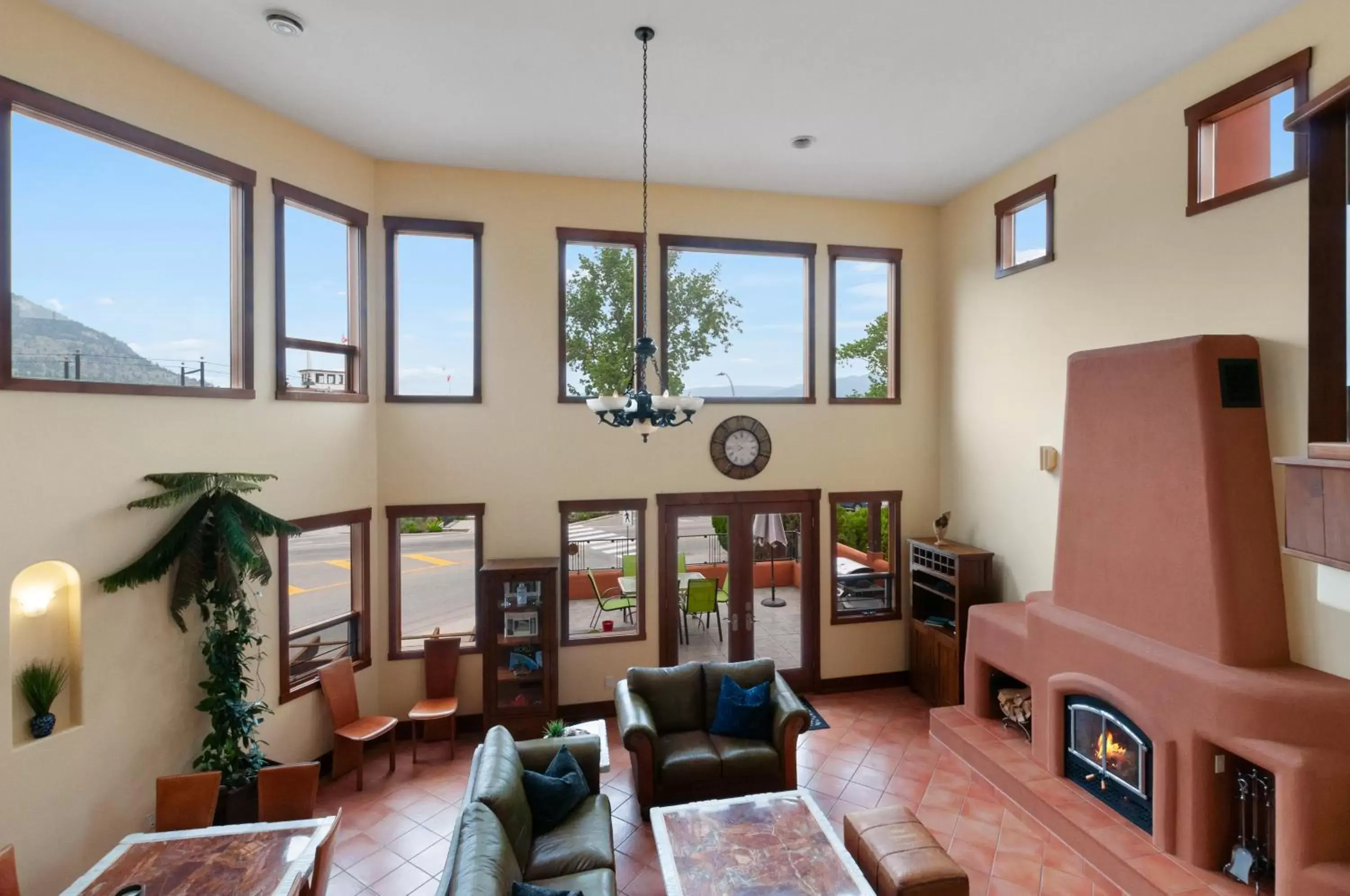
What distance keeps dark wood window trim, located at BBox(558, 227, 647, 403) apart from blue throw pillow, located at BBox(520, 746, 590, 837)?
3.63 m

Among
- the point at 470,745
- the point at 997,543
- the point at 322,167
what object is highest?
the point at 322,167

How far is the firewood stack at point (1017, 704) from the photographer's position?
215 inches

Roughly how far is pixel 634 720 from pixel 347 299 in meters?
4.62

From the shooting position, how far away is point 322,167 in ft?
18.3

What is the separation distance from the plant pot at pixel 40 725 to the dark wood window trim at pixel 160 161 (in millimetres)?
1908

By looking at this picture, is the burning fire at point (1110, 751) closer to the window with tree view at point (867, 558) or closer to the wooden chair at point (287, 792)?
the window with tree view at point (867, 558)

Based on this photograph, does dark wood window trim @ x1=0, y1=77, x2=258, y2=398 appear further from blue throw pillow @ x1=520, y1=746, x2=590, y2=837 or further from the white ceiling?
blue throw pillow @ x1=520, y1=746, x2=590, y2=837

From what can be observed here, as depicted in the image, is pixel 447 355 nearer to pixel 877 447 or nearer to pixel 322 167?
pixel 322 167

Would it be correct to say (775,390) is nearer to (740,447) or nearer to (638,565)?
(740,447)

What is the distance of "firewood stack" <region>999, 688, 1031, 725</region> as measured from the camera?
545 centimetres

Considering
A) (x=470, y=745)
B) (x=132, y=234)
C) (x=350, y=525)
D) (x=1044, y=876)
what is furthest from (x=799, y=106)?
(x=470, y=745)

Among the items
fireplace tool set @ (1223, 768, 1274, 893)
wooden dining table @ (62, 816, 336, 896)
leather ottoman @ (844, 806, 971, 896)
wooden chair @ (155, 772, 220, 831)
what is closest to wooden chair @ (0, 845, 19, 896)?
wooden dining table @ (62, 816, 336, 896)

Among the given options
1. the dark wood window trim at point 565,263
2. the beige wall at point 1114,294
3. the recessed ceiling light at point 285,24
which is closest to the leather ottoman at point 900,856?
the beige wall at point 1114,294

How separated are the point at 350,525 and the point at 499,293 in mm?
2686
